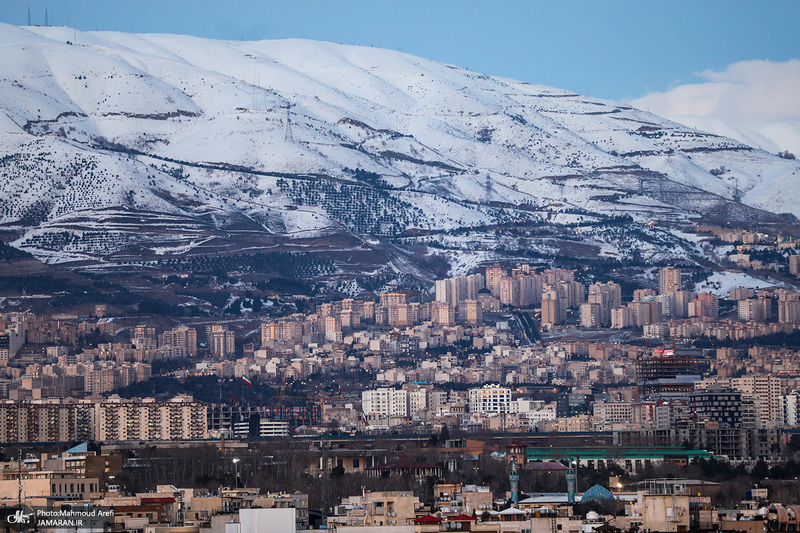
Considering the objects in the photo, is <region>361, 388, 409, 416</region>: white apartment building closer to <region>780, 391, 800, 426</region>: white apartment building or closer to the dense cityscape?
the dense cityscape

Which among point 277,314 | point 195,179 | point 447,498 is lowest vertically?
point 447,498

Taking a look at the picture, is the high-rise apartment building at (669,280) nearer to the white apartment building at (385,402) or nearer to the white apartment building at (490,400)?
the white apartment building at (490,400)

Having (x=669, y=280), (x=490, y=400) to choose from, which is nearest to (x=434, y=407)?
(x=490, y=400)

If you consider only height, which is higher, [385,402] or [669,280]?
[669,280]

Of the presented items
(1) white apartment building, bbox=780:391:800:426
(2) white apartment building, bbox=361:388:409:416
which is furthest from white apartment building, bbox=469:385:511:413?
(1) white apartment building, bbox=780:391:800:426

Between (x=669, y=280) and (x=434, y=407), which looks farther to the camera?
(x=669, y=280)

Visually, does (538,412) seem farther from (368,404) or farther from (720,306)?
(720,306)

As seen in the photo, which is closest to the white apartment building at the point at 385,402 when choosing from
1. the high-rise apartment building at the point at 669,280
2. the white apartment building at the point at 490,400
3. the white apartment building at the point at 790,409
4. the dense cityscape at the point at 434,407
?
the dense cityscape at the point at 434,407

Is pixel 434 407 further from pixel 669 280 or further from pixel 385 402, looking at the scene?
pixel 669 280

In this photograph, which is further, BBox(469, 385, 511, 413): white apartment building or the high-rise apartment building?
the high-rise apartment building

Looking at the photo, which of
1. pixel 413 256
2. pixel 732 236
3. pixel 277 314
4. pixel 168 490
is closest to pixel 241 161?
pixel 413 256

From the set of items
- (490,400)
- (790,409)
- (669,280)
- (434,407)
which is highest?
(669,280)
